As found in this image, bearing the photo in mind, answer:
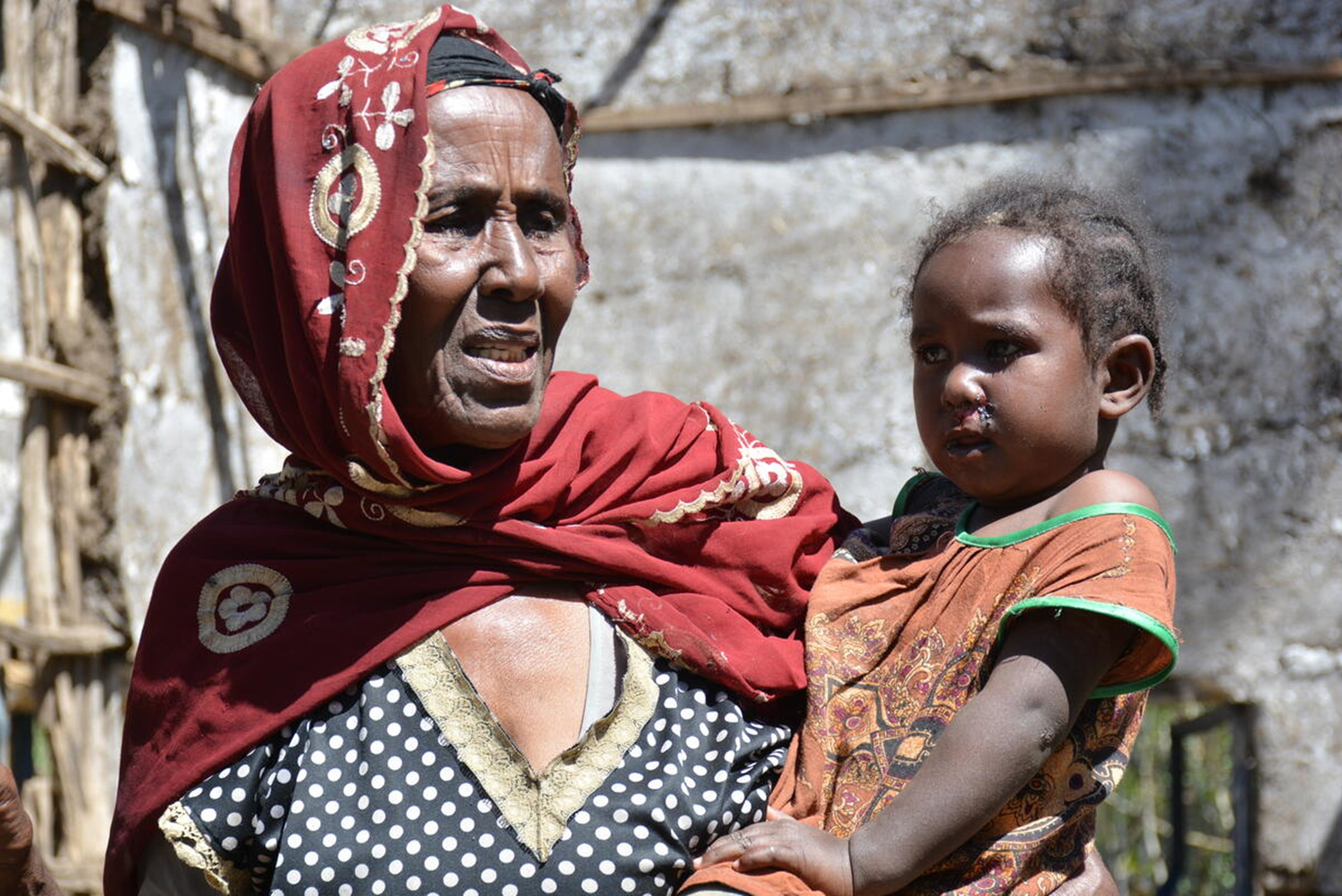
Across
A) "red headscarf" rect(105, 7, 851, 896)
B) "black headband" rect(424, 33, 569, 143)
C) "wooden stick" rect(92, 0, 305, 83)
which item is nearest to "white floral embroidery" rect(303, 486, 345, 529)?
"red headscarf" rect(105, 7, 851, 896)

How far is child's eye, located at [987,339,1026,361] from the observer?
7.05ft

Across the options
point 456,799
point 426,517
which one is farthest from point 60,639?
point 456,799

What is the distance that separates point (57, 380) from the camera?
4.92 m

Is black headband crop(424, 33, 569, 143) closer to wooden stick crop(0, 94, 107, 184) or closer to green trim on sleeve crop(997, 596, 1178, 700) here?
green trim on sleeve crop(997, 596, 1178, 700)

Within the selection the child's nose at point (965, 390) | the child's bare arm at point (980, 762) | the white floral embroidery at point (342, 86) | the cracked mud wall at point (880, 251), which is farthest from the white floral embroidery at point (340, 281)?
the cracked mud wall at point (880, 251)

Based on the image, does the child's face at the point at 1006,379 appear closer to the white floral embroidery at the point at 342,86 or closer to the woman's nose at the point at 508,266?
the woman's nose at the point at 508,266

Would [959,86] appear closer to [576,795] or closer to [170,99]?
[170,99]

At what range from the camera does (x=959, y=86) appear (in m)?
4.90

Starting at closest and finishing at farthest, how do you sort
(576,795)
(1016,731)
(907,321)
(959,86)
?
(1016,731)
(576,795)
(907,321)
(959,86)

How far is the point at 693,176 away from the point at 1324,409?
84.8 inches

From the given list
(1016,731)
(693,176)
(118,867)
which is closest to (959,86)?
(693,176)

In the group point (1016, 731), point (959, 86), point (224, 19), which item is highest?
point (224, 19)

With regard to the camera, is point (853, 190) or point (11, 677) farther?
point (11, 677)

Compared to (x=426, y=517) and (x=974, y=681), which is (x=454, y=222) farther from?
(x=974, y=681)
